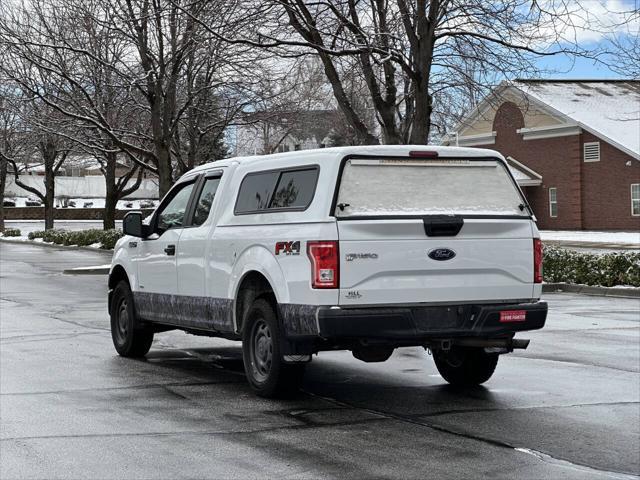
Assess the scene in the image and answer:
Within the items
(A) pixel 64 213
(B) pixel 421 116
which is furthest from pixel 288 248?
(A) pixel 64 213

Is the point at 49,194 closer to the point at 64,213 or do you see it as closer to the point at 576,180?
the point at 576,180

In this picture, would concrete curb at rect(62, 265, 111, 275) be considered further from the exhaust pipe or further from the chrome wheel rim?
the exhaust pipe

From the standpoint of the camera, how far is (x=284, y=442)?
7.55m

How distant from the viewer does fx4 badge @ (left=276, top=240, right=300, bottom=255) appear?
8688 mm

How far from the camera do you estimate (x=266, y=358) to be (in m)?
9.39

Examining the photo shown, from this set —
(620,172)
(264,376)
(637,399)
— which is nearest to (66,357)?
(264,376)

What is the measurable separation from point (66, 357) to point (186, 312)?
216 centimetres

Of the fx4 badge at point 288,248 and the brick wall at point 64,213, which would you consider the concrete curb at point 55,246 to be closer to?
the fx4 badge at point 288,248

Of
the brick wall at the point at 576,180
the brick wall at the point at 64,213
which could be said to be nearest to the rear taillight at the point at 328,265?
the brick wall at the point at 576,180

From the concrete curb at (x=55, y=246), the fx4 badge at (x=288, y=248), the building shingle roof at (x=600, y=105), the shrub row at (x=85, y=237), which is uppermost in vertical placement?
the building shingle roof at (x=600, y=105)

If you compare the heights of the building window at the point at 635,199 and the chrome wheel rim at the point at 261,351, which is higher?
the building window at the point at 635,199

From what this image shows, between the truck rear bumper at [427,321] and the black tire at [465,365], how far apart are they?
2.99 feet

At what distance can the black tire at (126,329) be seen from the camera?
12031 millimetres

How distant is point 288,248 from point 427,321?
1.27 m
